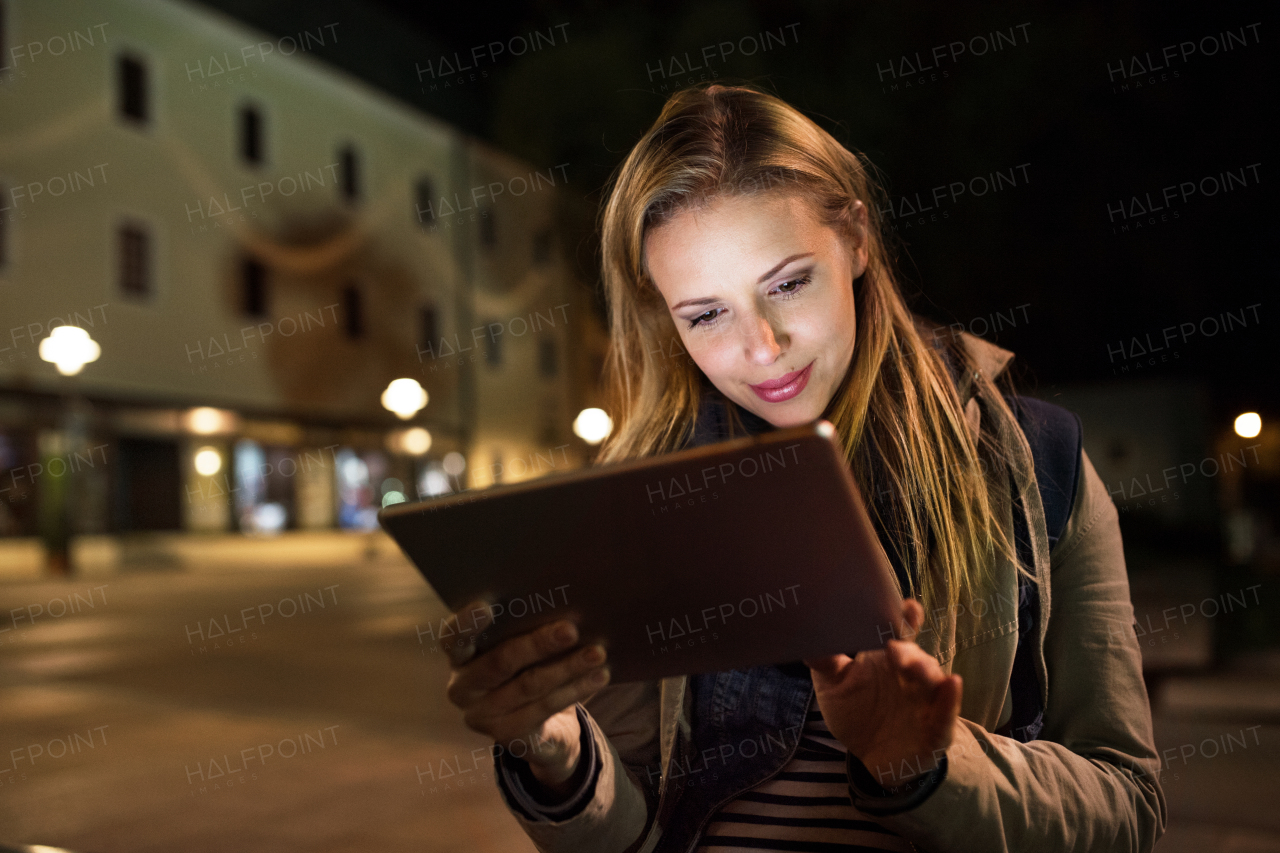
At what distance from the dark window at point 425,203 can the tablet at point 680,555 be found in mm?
25152

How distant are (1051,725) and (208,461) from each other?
2148 cm

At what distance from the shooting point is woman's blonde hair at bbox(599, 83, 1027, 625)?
1.58 meters

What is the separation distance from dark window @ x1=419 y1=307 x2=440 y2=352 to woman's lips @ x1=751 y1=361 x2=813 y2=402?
24611 mm

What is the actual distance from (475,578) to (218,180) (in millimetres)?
21272

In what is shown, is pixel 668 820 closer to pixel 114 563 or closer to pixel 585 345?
pixel 114 563

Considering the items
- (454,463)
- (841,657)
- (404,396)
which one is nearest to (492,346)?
(454,463)

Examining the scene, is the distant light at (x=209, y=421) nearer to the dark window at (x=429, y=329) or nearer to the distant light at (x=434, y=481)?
the distant light at (x=434, y=481)

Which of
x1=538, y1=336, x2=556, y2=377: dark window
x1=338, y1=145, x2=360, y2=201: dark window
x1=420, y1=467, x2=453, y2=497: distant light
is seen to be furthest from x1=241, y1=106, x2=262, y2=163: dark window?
x1=538, y1=336, x2=556, y2=377: dark window

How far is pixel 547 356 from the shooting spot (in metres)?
30.1

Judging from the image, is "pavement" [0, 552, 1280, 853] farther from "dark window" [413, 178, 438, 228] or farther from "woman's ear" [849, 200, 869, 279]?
"dark window" [413, 178, 438, 228]

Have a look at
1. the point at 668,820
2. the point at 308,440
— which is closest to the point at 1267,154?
the point at 668,820

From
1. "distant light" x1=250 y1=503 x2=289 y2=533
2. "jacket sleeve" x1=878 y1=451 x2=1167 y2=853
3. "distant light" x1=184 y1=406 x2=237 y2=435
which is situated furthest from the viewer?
"distant light" x1=250 y1=503 x2=289 y2=533

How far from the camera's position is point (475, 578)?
1.24 meters

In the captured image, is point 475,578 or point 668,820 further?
point 668,820
